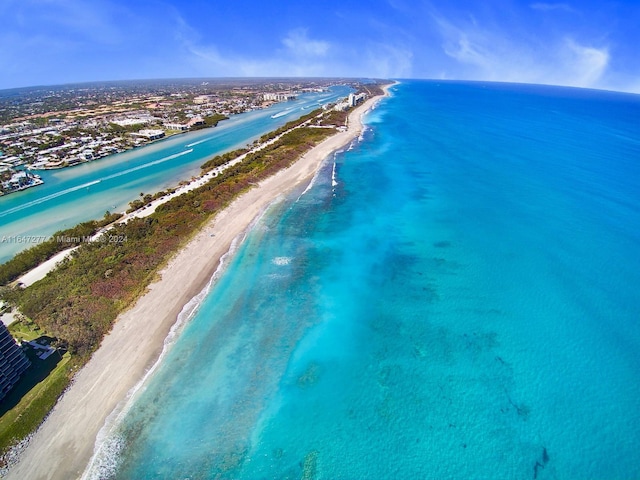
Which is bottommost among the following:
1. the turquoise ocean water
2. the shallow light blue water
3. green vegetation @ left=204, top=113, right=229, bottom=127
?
the turquoise ocean water

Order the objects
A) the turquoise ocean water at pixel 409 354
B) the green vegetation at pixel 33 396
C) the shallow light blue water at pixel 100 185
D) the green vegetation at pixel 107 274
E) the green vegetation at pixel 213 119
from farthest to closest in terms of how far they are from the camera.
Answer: the green vegetation at pixel 213 119, the shallow light blue water at pixel 100 185, the green vegetation at pixel 107 274, the green vegetation at pixel 33 396, the turquoise ocean water at pixel 409 354

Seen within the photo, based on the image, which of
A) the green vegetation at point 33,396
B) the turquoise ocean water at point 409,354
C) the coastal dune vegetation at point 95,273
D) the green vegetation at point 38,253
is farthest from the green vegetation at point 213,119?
the green vegetation at point 33,396

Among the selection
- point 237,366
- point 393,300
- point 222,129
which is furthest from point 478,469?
point 222,129

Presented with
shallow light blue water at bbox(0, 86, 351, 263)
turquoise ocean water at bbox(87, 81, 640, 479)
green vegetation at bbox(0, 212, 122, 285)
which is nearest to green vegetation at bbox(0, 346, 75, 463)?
turquoise ocean water at bbox(87, 81, 640, 479)

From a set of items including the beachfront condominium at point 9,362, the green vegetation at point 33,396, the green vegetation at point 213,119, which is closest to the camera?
the green vegetation at point 33,396

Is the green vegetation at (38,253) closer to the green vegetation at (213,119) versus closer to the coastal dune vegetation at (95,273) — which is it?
the coastal dune vegetation at (95,273)

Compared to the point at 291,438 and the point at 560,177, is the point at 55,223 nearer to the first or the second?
the point at 291,438

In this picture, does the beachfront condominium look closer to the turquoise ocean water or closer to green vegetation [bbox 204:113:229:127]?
the turquoise ocean water
